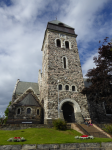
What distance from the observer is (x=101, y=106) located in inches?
862

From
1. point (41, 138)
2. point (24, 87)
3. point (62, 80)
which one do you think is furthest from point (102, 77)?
point (24, 87)

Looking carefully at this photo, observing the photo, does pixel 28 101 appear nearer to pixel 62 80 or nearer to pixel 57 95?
pixel 57 95

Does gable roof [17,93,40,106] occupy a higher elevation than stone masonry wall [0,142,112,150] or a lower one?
higher

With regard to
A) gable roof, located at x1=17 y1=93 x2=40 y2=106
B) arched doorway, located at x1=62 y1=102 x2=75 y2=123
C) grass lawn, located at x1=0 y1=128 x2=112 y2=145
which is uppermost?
gable roof, located at x1=17 y1=93 x2=40 y2=106

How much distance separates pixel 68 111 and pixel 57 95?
3.81 meters

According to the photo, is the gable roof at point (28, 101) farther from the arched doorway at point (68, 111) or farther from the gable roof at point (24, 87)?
the gable roof at point (24, 87)

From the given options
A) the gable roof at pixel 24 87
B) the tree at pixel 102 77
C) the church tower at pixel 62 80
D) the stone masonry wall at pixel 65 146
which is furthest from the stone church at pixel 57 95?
the stone masonry wall at pixel 65 146

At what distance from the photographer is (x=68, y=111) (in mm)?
19906

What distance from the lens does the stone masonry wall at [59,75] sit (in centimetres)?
1855

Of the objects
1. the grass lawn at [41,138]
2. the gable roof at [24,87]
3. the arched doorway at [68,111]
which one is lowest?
the grass lawn at [41,138]

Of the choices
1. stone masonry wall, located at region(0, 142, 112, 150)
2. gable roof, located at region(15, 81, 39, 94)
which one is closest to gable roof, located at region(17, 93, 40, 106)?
gable roof, located at region(15, 81, 39, 94)

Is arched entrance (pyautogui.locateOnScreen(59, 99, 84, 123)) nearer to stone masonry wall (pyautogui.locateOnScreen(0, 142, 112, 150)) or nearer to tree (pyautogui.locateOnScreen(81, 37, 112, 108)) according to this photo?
tree (pyautogui.locateOnScreen(81, 37, 112, 108))

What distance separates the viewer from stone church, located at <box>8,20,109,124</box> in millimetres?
18391

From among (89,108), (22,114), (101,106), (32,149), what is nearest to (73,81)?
(89,108)
